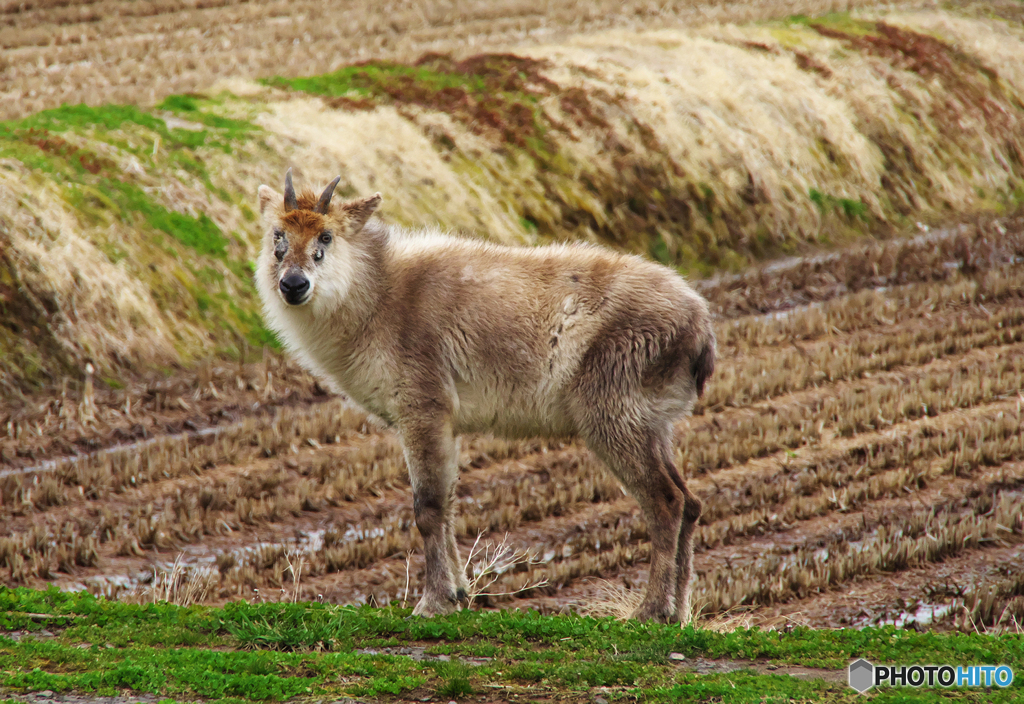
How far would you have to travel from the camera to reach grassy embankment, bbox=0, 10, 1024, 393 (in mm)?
12016

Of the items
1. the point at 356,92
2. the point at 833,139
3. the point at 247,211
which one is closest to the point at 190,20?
the point at 356,92

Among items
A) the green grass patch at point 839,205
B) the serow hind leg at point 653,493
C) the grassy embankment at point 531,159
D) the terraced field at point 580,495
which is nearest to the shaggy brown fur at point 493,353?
the serow hind leg at point 653,493

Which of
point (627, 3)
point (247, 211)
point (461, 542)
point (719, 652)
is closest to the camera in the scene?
point (719, 652)

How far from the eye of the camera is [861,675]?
18.1 feet

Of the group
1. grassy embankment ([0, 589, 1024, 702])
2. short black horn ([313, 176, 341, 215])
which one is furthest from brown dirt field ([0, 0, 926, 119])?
grassy embankment ([0, 589, 1024, 702])

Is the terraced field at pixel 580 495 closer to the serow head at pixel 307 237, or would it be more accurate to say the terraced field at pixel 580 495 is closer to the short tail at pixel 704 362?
the short tail at pixel 704 362

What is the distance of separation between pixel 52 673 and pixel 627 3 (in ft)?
73.2

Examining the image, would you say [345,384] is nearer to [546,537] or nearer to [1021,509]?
[546,537]

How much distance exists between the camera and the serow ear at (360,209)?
7184 millimetres

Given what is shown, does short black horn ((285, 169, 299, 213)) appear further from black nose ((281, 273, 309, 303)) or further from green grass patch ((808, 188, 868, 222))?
green grass patch ((808, 188, 868, 222))

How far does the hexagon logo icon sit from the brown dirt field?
13.3 metres

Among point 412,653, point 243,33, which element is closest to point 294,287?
point 412,653

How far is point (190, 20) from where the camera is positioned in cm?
2095

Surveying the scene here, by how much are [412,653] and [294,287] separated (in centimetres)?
244
